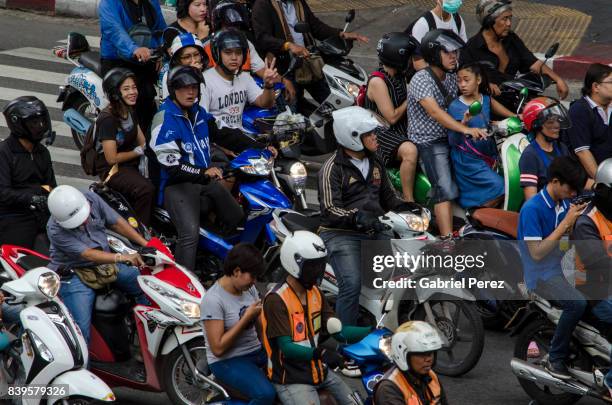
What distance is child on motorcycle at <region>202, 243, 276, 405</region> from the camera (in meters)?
7.25

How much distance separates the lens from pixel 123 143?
9.95m

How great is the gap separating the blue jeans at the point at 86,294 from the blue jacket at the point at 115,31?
3.30 meters

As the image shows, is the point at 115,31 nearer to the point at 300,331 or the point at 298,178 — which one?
the point at 298,178

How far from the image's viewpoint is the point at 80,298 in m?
8.23

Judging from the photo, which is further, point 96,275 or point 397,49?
point 397,49

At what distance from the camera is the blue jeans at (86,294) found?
8.18 meters

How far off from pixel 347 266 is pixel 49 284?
7.15 ft

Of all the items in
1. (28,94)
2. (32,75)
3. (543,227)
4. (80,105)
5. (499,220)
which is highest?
(543,227)

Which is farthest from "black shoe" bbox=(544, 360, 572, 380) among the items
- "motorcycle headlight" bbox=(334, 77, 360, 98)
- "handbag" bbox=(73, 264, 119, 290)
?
"motorcycle headlight" bbox=(334, 77, 360, 98)

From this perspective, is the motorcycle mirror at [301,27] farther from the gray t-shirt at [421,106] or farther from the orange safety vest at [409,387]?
the orange safety vest at [409,387]

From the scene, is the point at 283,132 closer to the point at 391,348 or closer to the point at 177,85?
the point at 177,85

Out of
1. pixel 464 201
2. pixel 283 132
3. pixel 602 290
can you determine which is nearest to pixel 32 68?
pixel 283 132

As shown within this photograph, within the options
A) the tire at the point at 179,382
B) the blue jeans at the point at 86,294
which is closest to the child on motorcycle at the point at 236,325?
the tire at the point at 179,382

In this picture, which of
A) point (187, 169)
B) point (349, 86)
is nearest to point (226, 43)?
point (187, 169)
